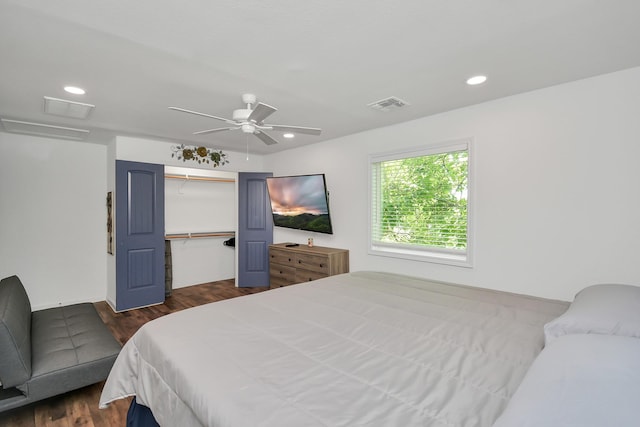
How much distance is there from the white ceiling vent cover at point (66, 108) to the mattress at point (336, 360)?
2411 mm

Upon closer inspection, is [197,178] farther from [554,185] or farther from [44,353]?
[554,185]

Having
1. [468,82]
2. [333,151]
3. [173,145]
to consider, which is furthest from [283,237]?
[468,82]

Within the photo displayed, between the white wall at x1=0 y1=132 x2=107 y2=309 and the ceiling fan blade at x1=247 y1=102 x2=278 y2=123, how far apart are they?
3.52m

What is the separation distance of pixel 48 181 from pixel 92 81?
2.71 m

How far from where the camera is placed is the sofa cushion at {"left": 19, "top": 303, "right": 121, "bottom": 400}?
2.05 m

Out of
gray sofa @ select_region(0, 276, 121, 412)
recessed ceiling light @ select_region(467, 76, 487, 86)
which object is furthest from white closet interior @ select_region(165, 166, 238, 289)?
recessed ceiling light @ select_region(467, 76, 487, 86)

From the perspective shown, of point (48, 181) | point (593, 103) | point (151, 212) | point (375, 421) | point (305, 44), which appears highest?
point (305, 44)

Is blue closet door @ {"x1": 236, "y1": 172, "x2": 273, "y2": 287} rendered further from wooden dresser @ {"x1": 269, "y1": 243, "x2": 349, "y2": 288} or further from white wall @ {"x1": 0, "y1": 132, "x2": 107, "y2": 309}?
white wall @ {"x1": 0, "y1": 132, "x2": 107, "y2": 309}

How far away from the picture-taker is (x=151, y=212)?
4430mm

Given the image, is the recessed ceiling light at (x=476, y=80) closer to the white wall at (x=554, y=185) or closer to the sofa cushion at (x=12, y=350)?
the white wall at (x=554, y=185)

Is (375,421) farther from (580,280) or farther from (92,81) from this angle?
(92,81)

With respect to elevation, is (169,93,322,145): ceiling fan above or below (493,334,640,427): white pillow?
above

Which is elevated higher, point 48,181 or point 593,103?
point 593,103

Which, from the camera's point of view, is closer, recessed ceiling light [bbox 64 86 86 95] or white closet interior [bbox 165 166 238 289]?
recessed ceiling light [bbox 64 86 86 95]
